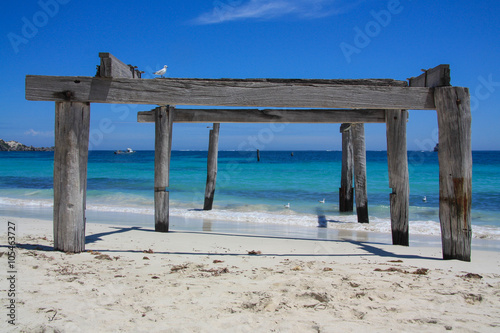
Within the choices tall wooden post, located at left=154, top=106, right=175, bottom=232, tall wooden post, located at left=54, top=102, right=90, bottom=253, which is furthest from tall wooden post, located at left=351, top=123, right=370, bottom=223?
tall wooden post, located at left=54, top=102, right=90, bottom=253

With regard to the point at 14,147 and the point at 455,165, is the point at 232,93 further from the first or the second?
the point at 14,147

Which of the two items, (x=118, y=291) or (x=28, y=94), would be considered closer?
(x=118, y=291)

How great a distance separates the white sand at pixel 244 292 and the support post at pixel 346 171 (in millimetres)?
6085

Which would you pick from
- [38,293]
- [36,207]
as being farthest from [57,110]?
[36,207]

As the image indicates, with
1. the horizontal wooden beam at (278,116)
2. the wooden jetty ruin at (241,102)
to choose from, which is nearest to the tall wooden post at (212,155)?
the horizontal wooden beam at (278,116)

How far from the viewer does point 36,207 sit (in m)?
11.9

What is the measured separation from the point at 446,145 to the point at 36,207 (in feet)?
38.7

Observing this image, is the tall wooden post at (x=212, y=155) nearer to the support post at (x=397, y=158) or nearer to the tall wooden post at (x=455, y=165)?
the support post at (x=397, y=158)

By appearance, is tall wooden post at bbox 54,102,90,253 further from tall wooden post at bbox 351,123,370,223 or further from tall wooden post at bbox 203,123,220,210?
tall wooden post at bbox 203,123,220,210

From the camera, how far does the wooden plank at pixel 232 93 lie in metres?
4.61

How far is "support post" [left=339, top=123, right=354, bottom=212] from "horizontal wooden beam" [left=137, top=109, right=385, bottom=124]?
3474 millimetres

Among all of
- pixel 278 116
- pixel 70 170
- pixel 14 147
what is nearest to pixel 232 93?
pixel 70 170

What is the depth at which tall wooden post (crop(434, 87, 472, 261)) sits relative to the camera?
15.6ft

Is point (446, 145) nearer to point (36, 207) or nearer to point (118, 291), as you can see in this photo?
point (118, 291)
